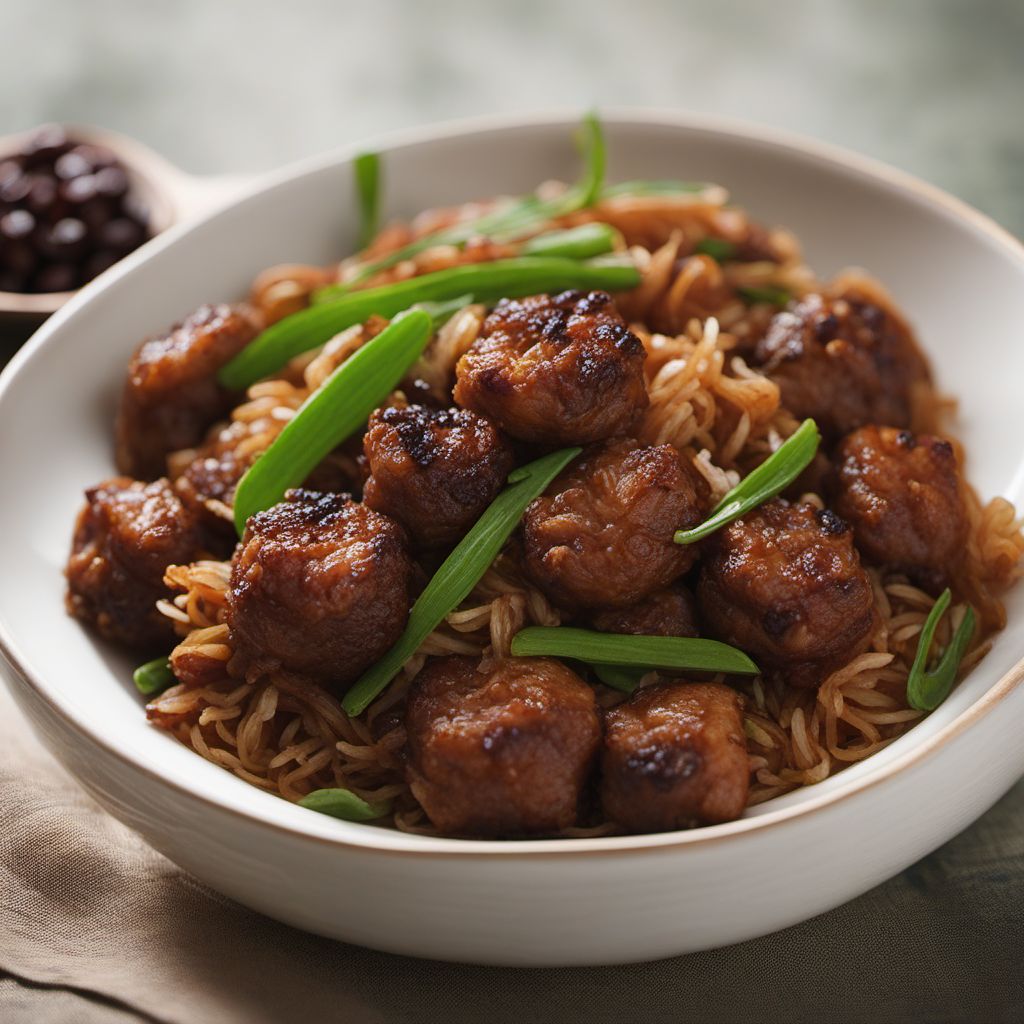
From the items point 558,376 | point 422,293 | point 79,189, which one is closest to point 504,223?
point 422,293

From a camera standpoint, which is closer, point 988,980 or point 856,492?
point 988,980

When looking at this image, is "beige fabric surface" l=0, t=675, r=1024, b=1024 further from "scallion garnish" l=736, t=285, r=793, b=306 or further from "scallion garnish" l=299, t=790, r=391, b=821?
"scallion garnish" l=736, t=285, r=793, b=306

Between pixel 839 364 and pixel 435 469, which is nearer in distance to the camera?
pixel 435 469

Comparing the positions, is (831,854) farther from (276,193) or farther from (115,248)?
(115,248)

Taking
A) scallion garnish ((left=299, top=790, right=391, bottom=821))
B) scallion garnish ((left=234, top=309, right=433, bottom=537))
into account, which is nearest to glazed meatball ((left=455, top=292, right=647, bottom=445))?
scallion garnish ((left=234, top=309, right=433, bottom=537))

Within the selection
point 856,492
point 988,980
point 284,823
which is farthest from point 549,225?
point 988,980

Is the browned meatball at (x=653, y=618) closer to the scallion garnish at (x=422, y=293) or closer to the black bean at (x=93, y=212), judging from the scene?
the scallion garnish at (x=422, y=293)

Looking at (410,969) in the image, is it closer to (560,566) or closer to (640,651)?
(640,651)
